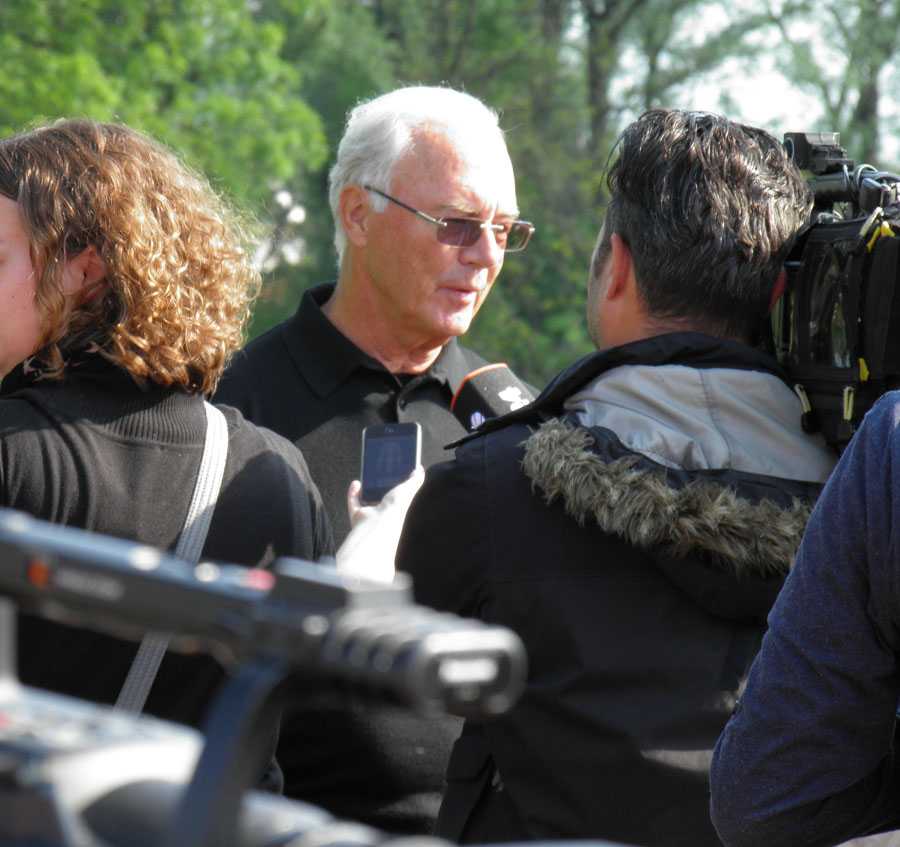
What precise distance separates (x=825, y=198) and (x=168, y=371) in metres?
1.21

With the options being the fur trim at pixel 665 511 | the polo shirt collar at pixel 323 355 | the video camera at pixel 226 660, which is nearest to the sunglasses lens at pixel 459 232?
the polo shirt collar at pixel 323 355

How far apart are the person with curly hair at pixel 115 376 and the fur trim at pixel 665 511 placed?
45 cm

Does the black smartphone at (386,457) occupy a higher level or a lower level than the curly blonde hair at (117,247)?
lower

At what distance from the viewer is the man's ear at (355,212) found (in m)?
4.05

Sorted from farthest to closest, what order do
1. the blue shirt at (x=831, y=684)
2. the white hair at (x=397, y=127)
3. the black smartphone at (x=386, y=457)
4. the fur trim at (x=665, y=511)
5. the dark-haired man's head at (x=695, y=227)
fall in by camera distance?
the white hair at (x=397, y=127)
the black smartphone at (x=386, y=457)
the dark-haired man's head at (x=695, y=227)
the fur trim at (x=665, y=511)
the blue shirt at (x=831, y=684)

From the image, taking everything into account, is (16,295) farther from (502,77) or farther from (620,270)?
(502,77)

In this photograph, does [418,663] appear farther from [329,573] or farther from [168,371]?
[168,371]

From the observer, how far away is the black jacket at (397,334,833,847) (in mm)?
2322

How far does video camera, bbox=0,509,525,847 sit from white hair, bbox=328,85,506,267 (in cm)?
315

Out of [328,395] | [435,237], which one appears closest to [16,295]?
[328,395]

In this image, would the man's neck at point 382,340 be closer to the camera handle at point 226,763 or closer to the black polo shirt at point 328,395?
the black polo shirt at point 328,395

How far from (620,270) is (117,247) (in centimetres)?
85

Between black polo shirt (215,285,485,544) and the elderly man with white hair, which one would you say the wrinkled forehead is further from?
black polo shirt (215,285,485,544)

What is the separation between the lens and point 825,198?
2.74 m
